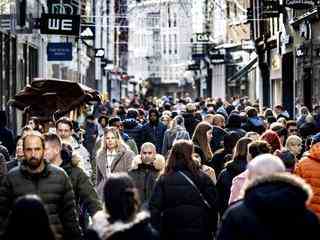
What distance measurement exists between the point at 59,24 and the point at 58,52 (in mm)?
2021

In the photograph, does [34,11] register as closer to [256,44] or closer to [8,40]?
[8,40]

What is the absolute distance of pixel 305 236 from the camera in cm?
750

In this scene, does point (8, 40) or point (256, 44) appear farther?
point (256, 44)

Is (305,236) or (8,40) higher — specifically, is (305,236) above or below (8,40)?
below

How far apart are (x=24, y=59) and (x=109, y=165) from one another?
2114 cm

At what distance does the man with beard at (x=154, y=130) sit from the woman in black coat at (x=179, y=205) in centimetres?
1164

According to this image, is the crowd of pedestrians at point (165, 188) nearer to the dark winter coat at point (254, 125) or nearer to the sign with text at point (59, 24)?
the dark winter coat at point (254, 125)

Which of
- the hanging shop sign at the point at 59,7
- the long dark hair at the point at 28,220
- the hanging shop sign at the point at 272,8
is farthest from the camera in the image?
the hanging shop sign at the point at 272,8

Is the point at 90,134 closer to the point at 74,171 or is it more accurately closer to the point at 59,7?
the point at 59,7

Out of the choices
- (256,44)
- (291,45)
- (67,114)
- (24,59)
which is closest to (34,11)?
(24,59)

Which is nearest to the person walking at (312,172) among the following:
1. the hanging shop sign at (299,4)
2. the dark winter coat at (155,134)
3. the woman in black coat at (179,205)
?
the woman in black coat at (179,205)

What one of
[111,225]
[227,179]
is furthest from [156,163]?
[111,225]

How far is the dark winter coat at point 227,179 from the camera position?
1271 centimetres

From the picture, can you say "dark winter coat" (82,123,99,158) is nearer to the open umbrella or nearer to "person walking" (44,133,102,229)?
the open umbrella
